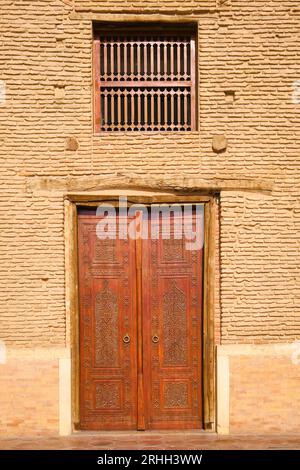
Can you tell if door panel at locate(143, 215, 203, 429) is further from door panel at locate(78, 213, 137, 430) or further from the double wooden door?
door panel at locate(78, 213, 137, 430)

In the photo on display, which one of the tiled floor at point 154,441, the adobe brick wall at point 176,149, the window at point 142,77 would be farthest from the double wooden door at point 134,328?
the window at point 142,77

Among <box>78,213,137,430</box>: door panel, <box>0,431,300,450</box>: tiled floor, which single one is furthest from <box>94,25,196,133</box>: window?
<box>0,431,300,450</box>: tiled floor

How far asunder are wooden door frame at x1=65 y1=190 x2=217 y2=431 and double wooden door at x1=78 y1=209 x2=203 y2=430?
0.10 metres

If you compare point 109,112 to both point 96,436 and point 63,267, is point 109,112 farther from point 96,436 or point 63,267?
point 96,436

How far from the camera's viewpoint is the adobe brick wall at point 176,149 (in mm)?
7598

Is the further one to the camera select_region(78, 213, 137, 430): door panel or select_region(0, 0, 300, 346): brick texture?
select_region(78, 213, 137, 430): door panel

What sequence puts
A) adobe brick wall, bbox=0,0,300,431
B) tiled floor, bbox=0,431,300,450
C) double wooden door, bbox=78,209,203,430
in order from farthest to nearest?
double wooden door, bbox=78,209,203,430 < adobe brick wall, bbox=0,0,300,431 < tiled floor, bbox=0,431,300,450

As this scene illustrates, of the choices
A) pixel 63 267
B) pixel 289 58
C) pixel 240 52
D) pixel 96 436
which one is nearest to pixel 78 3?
pixel 240 52

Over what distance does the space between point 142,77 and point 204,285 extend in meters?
2.49

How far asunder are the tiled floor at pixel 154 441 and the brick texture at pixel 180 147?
1.06 meters

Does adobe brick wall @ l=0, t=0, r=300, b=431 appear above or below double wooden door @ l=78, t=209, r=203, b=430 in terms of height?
above

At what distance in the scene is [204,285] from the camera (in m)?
7.73

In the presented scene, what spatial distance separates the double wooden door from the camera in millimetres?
7770

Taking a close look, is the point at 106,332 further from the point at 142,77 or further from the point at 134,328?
the point at 142,77
